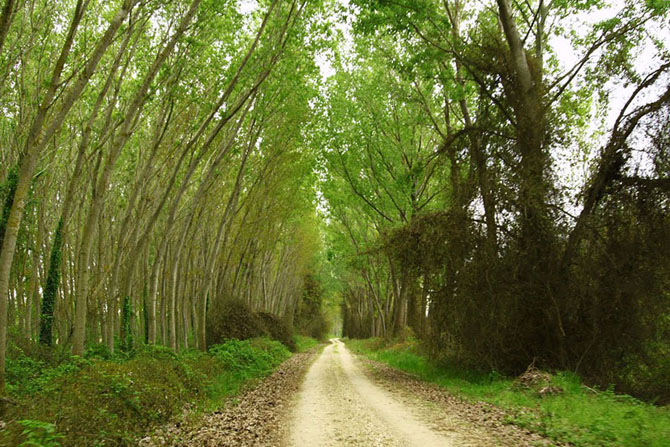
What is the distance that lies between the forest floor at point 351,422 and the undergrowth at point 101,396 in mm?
542

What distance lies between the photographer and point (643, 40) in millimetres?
11102

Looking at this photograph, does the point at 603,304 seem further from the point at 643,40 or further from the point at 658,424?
the point at 643,40

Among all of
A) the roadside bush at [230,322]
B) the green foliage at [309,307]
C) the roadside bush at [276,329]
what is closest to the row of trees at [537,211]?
the roadside bush at [230,322]

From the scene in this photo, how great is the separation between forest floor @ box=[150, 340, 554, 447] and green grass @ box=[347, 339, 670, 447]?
41 centimetres

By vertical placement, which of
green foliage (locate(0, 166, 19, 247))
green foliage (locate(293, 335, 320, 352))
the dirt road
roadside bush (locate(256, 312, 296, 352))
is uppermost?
green foliage (locate(0, 166, 19, 247))

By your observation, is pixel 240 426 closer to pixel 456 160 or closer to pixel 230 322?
pixel 456 160

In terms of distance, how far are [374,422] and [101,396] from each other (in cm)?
426

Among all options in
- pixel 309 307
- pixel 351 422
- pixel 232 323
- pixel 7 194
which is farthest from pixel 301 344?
pixel 351 422

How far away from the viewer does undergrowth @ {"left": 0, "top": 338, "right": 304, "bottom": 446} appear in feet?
17.0

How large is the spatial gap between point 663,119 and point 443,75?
6029 millimetres

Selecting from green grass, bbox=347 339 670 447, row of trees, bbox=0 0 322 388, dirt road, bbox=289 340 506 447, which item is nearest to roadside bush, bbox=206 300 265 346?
row of trees, bbox=0 0 322 388

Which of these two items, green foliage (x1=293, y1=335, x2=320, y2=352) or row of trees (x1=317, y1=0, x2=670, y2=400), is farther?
green foliage (x1=293, y1=335, x2=320, y2=352)

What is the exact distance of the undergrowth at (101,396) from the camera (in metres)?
5.19

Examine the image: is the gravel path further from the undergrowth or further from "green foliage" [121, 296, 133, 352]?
"green foliage" [121, 296, 133, 352]
